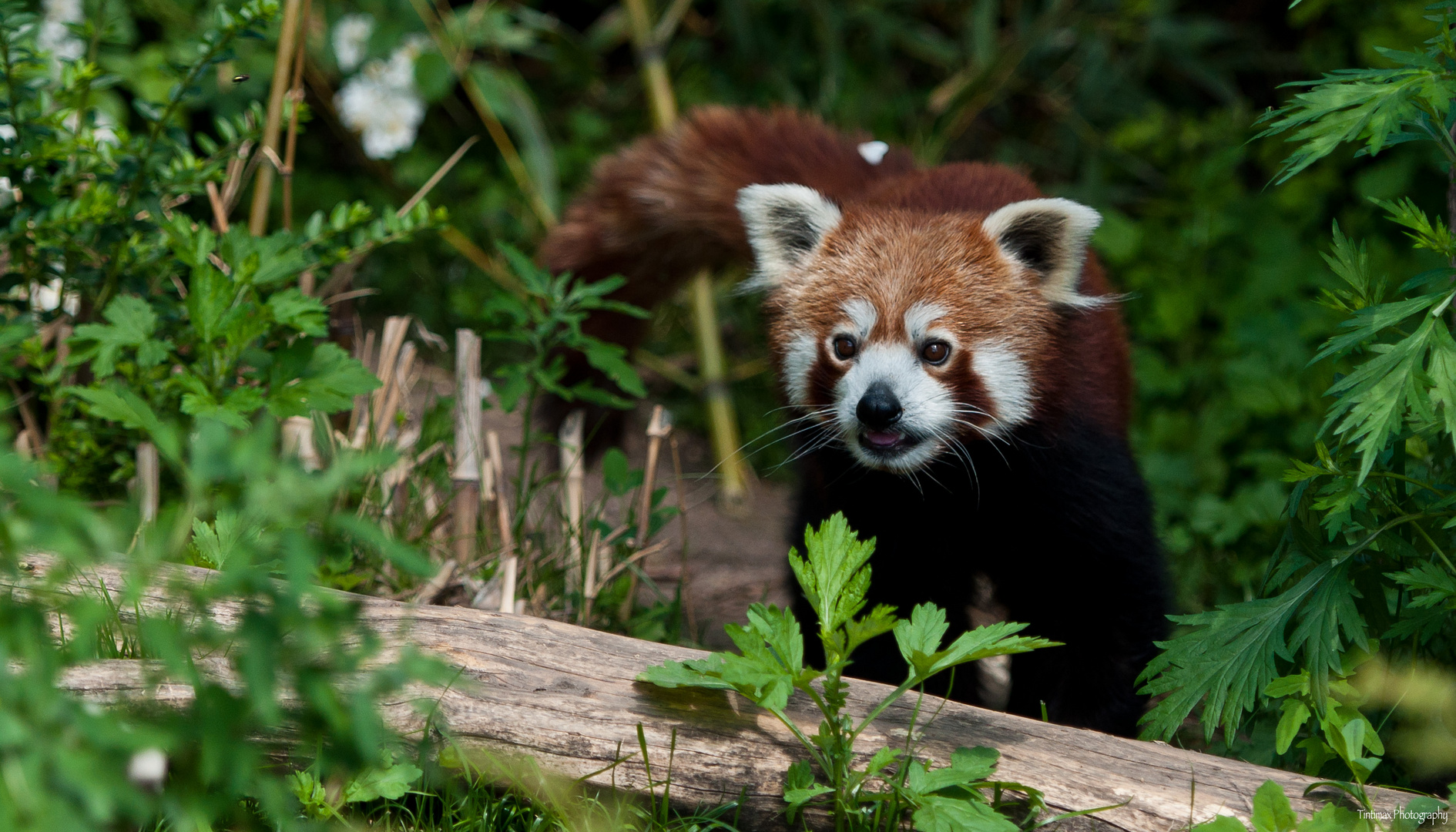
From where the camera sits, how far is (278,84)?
2.92m

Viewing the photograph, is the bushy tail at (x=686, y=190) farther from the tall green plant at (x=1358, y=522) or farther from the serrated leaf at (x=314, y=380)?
the tall green plant at (x=1358, y=522)

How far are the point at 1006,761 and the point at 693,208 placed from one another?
6.07 feet

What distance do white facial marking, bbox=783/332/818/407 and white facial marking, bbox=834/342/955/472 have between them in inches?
5.6

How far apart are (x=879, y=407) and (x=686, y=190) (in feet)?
3.74

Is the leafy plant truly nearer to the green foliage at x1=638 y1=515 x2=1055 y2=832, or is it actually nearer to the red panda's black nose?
the green foliage at x1=638 y1=515 x2=1055 y2=832

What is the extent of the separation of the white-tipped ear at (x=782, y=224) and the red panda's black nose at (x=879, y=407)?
0.48m

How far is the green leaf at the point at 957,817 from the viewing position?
161 centimetres

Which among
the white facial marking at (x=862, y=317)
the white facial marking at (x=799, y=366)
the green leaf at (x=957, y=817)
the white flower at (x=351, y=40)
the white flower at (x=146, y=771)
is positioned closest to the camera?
the white flower at (x=146, y=771)

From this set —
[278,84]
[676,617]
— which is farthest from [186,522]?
[278,84]

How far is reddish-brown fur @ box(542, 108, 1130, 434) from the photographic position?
2473 millimetres

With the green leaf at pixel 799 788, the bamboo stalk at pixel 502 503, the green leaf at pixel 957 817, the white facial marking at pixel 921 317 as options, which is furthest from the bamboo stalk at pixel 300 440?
the green leaf at pixel 957 817

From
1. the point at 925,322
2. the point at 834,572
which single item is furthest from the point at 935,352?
the point at 834,572

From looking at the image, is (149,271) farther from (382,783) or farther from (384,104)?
(384,104)

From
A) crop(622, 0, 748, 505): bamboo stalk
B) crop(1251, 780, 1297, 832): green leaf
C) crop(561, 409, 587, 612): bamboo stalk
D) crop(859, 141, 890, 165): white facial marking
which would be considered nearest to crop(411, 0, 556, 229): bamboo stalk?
crop(622, 0, 748, 505): bamboo stalk
